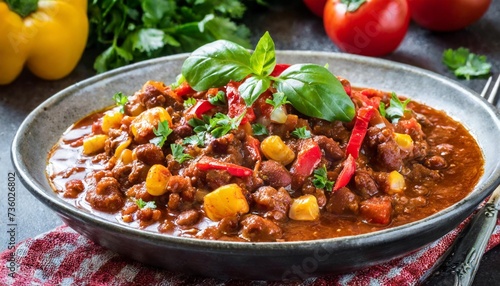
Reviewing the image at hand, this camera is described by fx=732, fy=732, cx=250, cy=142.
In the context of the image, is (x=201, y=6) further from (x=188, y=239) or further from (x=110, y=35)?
(x=188, y=239)

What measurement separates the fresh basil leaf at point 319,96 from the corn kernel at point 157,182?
899 millimetres

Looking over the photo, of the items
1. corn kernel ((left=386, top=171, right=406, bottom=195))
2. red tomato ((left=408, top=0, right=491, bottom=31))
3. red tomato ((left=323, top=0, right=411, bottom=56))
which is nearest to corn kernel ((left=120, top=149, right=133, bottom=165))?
corn kernel ((left=386, top=171, right=406, bottom=195))

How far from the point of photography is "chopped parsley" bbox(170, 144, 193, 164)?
4391mm

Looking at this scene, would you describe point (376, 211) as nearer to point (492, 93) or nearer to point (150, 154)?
point (150, 154)

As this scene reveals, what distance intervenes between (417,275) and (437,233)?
39cm

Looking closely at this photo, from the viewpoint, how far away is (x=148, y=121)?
4656 mm

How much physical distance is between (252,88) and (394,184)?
103 cm

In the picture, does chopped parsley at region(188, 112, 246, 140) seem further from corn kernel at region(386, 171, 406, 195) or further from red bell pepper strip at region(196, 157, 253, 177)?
corn kernel at region(386, 171, 406, 195)

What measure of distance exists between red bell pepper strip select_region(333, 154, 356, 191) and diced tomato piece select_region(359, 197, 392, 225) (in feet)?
0.56

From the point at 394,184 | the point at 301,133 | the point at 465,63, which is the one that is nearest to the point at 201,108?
the point at 301,133

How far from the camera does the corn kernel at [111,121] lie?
5.04 meters

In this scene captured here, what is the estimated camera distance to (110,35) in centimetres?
794

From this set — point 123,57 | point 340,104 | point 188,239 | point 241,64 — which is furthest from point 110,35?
point 188,239

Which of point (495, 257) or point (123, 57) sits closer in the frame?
point (495, 257)
